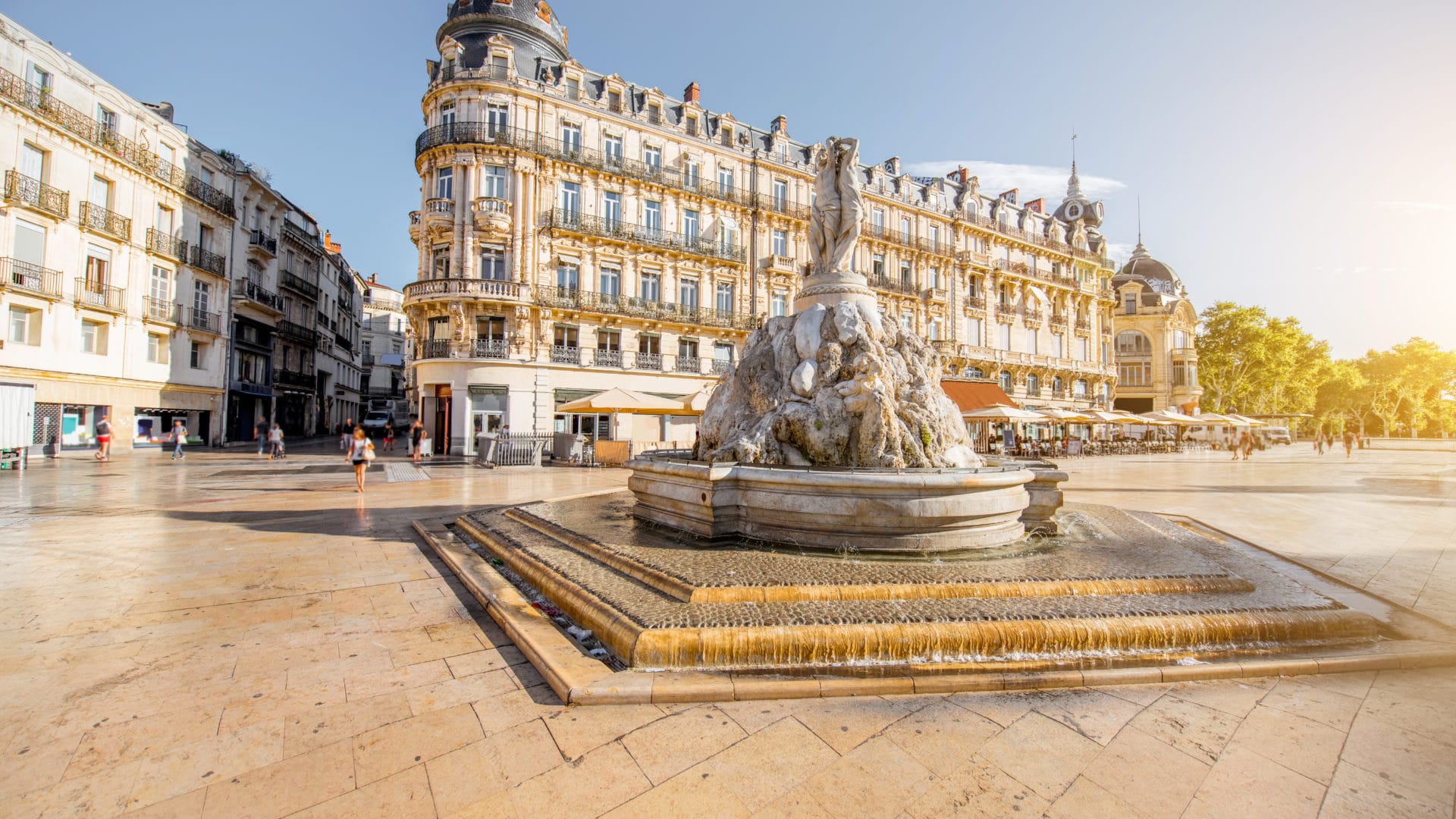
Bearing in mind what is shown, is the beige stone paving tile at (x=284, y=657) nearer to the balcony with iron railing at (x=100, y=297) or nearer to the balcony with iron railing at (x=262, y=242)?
the balcony with iron railing at (x=100, y=297)

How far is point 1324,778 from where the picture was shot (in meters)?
2.68

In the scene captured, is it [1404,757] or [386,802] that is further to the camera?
[1404,757]

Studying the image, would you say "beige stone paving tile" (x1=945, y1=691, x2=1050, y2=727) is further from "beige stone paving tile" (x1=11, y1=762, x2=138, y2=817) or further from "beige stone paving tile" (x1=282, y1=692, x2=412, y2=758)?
"beige stone paving tile" (x1=11, y1=762, x2=138, y2=817)

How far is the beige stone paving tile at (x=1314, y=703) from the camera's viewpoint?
3.24 meters

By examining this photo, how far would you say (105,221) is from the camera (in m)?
22.2

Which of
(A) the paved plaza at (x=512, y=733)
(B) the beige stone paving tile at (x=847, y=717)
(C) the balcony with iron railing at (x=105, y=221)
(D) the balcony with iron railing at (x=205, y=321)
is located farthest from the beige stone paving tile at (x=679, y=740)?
(D) the balcony with iron railing at (x=205, y=321)

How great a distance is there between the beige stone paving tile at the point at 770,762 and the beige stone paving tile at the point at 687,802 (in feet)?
0.16

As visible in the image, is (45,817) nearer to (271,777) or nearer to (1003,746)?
(271,777)

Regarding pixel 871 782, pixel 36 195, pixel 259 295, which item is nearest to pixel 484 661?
pixel 871 782

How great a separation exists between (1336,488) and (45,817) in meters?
23.0

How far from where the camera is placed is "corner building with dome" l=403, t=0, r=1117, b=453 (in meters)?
25.0

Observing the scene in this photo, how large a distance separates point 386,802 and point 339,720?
877 millimetres

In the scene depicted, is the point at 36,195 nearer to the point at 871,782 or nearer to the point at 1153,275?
the point at 871,782

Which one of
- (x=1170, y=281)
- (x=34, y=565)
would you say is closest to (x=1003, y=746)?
(x=34, y=565)
